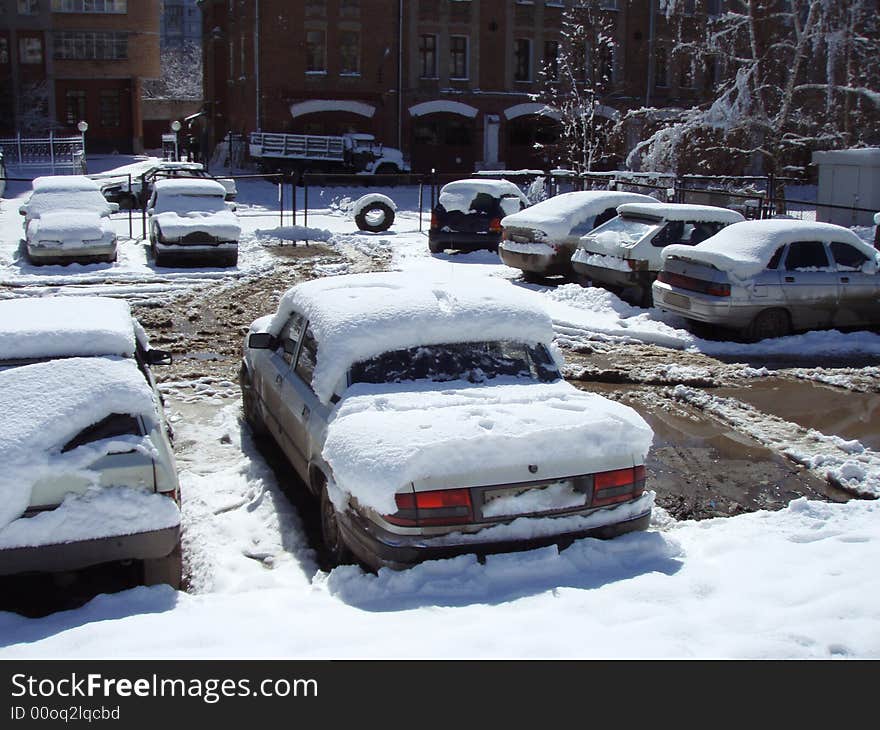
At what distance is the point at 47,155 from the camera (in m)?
45.1

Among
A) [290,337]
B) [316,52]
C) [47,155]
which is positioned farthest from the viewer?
[316,52]

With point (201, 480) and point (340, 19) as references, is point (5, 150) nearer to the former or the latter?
point (340, 19)

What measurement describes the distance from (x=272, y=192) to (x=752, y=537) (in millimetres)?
33592

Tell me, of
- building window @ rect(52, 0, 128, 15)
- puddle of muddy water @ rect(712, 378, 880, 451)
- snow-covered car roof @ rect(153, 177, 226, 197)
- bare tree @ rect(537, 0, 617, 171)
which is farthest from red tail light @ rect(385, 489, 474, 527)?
building window @ rect(52, 0, 128, 15)

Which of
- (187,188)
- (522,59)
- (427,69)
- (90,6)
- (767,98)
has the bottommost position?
(187,188)

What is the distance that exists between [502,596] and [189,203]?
16.9m

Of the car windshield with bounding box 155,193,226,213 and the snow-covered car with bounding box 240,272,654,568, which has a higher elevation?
the car windshield with bounding box 155,193,226,213

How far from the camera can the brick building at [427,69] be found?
45.3 m

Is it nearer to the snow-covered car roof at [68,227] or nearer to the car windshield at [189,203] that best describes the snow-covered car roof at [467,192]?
Answer: the car windshield at [189,203]

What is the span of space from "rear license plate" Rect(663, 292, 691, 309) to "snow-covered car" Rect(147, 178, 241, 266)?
911 cm

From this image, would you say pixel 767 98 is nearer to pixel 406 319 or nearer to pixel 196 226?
pixel 196 226

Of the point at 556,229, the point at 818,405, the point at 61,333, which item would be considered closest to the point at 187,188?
the point at 556,229

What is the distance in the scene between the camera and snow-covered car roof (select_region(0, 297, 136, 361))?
5.95 m

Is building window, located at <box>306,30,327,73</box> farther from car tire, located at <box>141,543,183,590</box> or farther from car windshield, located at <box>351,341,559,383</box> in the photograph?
car tire, located at <box>141,543,183,590</box>
